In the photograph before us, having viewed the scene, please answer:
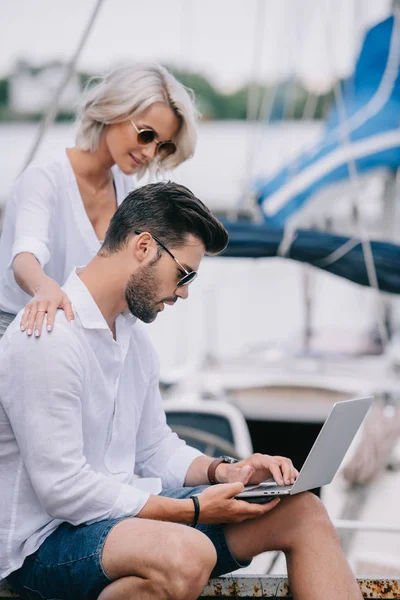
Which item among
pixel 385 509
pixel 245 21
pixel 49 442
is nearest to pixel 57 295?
pixel 49 442

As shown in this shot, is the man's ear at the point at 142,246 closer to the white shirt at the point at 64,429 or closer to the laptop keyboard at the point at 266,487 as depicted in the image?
the white shirt at the point at 64,429

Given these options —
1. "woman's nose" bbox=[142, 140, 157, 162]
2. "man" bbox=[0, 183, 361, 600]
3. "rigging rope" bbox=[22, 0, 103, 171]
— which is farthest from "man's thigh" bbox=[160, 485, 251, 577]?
"rigging rope" bbox=[22, 0, 103, 171]

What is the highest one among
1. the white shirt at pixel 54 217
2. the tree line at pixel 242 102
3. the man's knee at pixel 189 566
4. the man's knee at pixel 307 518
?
the white shirt at pixel 54 217

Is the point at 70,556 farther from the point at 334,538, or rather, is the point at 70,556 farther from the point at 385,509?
the point at 385,509

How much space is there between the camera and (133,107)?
2768 millimetres

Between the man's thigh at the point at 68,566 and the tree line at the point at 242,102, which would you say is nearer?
the man's thigh at the point at 68,566

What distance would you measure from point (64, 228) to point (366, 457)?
2793 mm

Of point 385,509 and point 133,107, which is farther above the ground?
point 133,107

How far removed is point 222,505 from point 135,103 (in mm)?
1238

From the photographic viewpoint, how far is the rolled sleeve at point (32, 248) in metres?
2.59

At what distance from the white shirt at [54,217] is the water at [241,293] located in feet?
0.63

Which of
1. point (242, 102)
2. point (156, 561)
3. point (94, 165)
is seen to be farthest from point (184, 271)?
point (242, 102)

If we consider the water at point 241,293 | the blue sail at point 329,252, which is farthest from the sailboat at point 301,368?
the water at point 241,293

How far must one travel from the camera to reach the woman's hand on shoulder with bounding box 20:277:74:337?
6.84 ft
